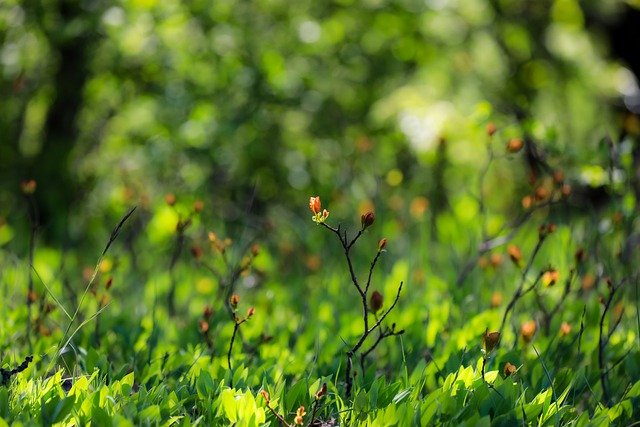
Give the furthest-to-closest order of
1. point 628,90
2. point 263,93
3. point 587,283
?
point 628,90 → point 263,93 → point 587,283

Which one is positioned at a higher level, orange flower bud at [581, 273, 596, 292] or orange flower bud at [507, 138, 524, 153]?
orange flower bud at [507, 138, 524, 153]

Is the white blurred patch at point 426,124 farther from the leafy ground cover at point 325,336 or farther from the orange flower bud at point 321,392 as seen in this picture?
the orange flower bud at point 321,392

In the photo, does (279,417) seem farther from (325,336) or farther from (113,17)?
(113,17)

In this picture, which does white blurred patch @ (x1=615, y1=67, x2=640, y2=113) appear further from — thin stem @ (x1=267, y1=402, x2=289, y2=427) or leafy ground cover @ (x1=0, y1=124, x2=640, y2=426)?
thin stem @ (x1=267, y1=402, x2=289, y2=427)

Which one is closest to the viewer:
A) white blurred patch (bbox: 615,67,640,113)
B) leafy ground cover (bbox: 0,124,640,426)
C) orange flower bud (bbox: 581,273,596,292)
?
leafy ground cover (bbox: 0,124,640,426)

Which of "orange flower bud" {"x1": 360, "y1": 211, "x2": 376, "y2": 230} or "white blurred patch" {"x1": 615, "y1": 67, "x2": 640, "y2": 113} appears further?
"white blurred patch" {"x1": 615, "y1": 67, "x2": 640, "y2": 113}

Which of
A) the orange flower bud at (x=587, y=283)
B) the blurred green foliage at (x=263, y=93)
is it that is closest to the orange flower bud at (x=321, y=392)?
the orange flower bud at (x=587, y=283)

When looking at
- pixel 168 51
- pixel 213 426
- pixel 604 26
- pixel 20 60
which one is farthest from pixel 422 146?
pixel 604 26

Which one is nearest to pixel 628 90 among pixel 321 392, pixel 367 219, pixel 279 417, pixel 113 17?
pixel 113 17

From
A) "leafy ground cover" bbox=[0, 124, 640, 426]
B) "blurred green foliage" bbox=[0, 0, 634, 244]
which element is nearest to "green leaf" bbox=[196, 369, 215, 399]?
"leafy ground cover" bbox=[0, 124, 640, 426]

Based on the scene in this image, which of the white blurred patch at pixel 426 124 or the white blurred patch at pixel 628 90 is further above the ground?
the white blurred patch at pixel 426 124

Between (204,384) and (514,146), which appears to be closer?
(204,384)

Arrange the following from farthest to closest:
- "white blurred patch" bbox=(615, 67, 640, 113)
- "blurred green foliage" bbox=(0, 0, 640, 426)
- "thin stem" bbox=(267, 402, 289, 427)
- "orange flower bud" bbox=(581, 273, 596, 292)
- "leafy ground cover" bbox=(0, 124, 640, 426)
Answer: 1. "white blurred patch" bbox=(615, 67, 640, 113)
2. "orange flower bud" bbox=(581, 273, 596, 292)
3. "blurred green foliage" bbox=(0, 0, 640, 426)
4. "leafy ground cover" bbox=(0, 124, 640, 426)
5. "thin stem" bbox=(267, 402, 289, 427)

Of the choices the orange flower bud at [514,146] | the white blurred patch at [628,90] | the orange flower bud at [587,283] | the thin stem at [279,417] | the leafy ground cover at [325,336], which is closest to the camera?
the thin stem at [279,417]
